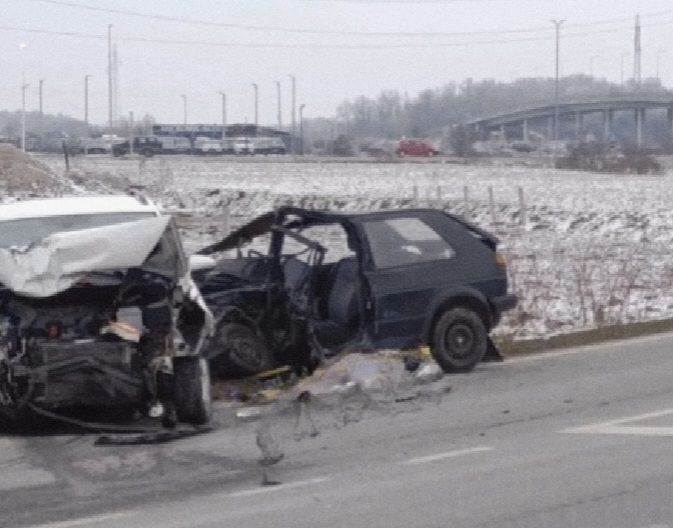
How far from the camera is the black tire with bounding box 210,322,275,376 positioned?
12367 millimetres

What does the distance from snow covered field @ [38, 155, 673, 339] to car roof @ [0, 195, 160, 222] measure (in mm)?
5304

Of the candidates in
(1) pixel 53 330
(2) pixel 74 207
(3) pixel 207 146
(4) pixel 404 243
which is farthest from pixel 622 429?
(3) pixel 207 146

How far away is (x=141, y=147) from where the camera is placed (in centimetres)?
9650

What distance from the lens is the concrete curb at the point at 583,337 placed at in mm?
14414

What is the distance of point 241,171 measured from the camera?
64.2 meters

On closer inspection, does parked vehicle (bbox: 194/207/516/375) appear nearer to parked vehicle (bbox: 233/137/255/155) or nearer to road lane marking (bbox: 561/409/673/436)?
road lane marking (bbox: 561/409/673/436)

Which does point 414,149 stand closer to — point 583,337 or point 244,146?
point 244,146

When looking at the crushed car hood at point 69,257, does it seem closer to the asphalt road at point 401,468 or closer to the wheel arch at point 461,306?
the asphalt road at point 401,468

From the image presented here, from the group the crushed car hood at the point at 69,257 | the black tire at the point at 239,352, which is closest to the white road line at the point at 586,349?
the black tire at the point at 239,352

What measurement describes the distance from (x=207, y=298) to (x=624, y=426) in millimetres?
4136

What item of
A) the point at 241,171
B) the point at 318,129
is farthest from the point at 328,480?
the point at 318,129

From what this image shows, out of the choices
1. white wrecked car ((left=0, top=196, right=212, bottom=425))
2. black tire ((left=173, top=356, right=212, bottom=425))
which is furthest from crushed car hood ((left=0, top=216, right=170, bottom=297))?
black tire ((left=173, top=356, right=212, bottom=425))

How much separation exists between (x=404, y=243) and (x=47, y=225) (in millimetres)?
3371

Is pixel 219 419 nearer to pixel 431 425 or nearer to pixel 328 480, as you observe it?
pixel 431 425
